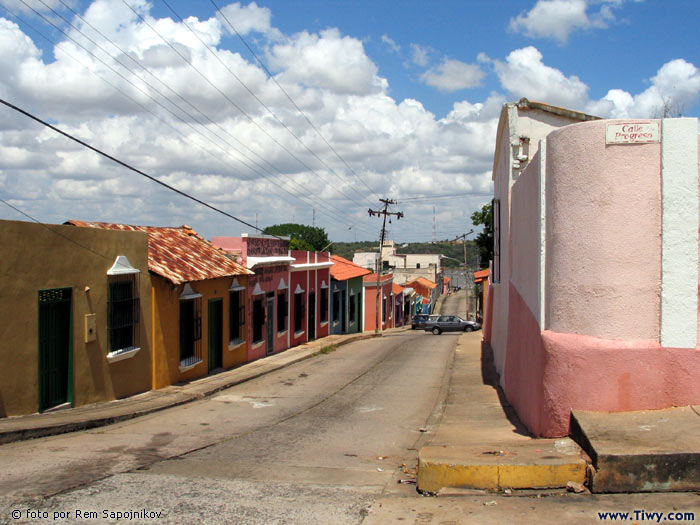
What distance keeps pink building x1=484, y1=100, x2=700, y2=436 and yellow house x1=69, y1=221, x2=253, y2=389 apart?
8190 millimetres

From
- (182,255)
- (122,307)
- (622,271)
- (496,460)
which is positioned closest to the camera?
(496,460)

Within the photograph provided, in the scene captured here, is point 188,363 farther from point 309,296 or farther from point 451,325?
point 451,325

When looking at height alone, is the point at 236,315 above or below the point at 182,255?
below

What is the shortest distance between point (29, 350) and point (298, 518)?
589cm

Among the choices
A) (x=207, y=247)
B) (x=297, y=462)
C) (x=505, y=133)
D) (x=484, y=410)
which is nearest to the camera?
Answer: (x=297, y=462)

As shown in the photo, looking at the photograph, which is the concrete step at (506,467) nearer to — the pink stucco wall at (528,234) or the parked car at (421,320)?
the pink stucco wall at (528,234)

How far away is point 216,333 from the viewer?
16.5 metres

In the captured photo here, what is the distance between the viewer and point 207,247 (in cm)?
1770

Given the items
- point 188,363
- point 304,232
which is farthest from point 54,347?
point 304,232

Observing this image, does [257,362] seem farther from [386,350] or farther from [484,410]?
[484,410]

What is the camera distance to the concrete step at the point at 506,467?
17.6 ft

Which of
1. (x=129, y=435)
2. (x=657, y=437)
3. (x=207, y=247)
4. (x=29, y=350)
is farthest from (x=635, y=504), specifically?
(x=207, y=247)

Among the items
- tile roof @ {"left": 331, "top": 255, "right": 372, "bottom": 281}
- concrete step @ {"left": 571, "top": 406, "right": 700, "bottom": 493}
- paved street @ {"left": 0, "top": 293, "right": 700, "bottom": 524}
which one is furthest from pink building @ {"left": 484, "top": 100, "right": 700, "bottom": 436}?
tile roof @ {"left": 331, "top": 255, "right": 372, "bottom": 281}

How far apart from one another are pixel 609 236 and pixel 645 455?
2.25 meters
